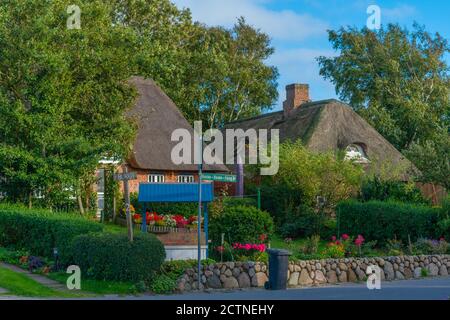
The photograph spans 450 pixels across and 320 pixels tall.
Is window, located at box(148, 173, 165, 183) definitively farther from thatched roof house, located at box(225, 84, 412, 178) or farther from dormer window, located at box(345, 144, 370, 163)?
dormer window, located at box(345, 144, 370, 163)

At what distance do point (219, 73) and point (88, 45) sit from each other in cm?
2382

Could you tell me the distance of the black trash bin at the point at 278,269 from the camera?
65.4ft

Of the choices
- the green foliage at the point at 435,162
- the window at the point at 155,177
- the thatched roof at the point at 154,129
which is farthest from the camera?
the window at the point at 155,177

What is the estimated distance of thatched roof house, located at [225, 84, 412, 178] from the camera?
41781mm

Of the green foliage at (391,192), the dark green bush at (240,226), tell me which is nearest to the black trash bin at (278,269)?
the dark green bush at (240,226)

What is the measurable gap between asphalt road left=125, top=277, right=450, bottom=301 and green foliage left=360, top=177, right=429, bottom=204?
10.3 m

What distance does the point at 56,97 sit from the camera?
28609 millimetres

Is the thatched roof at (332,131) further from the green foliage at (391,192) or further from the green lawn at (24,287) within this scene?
the green lawn at (24,287)

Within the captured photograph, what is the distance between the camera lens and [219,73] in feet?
176

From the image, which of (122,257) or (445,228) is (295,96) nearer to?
(445,228)

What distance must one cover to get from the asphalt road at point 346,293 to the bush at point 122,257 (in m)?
1.09

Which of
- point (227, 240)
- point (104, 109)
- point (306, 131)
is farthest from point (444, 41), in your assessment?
point (227, 240)

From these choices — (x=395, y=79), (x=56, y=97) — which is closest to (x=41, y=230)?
(x=56, y=97)

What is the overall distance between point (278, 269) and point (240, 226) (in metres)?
4.20
